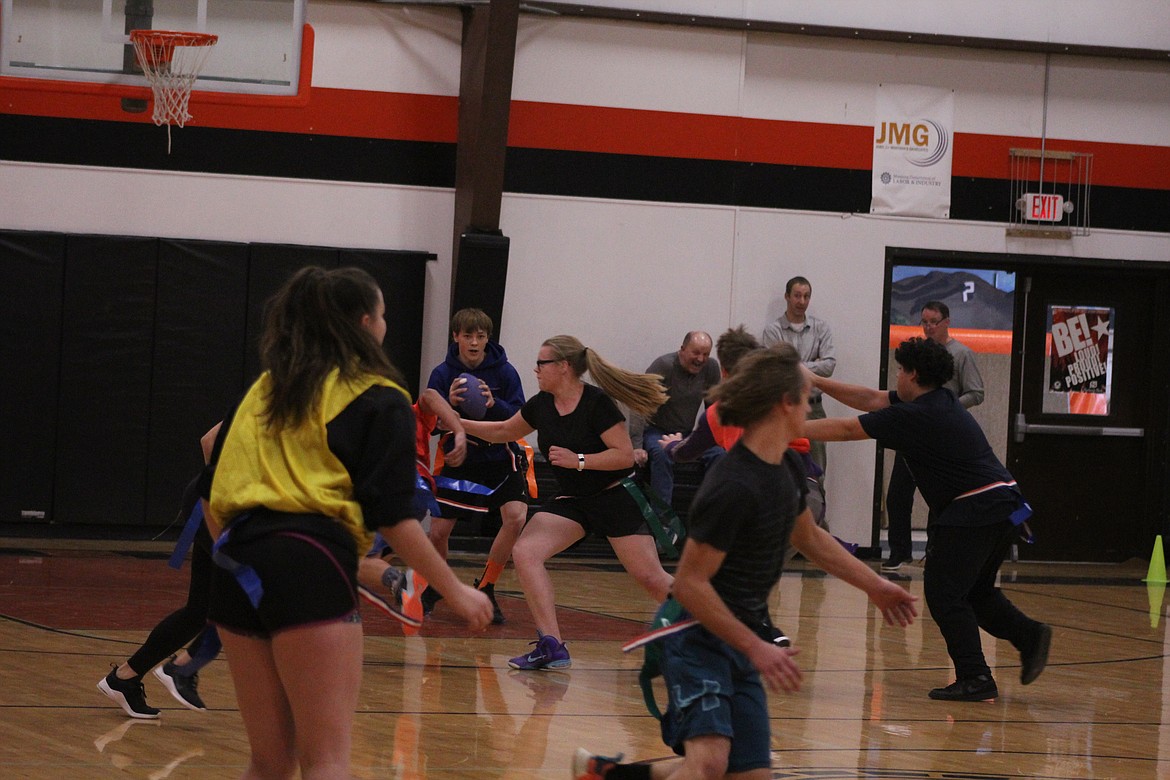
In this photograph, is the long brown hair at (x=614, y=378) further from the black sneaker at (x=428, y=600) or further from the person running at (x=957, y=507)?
the black sneaker at (x=428, y=600)

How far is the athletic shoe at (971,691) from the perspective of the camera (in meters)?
7.01

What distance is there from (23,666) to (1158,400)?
11.0m

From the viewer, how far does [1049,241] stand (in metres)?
13.7

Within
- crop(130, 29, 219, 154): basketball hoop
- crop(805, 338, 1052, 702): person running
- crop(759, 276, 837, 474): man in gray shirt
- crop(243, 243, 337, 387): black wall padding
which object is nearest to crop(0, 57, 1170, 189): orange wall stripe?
crop(243, 243, 337, 387): black wall padding

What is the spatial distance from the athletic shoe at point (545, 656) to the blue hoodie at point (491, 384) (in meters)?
1.72

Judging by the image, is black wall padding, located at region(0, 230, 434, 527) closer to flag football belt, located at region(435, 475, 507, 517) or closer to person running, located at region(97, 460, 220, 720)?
flag football belt, located at region(435, 475, 507, 517)

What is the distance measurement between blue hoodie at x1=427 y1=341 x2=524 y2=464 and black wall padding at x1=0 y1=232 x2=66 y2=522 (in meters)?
4.66

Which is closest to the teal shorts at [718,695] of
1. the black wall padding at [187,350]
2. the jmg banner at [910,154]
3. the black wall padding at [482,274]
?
the black wall padding at [482,274]

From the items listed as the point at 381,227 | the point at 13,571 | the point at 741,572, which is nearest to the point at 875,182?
the point at 381,227

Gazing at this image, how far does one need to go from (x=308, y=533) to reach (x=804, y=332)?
392 inches

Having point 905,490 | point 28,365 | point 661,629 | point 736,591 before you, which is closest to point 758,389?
point 736,591

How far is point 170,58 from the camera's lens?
32.8ft

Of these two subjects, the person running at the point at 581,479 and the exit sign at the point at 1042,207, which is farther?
the exit sign at the point at 1042,207

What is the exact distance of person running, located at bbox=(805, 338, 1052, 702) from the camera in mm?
6887
